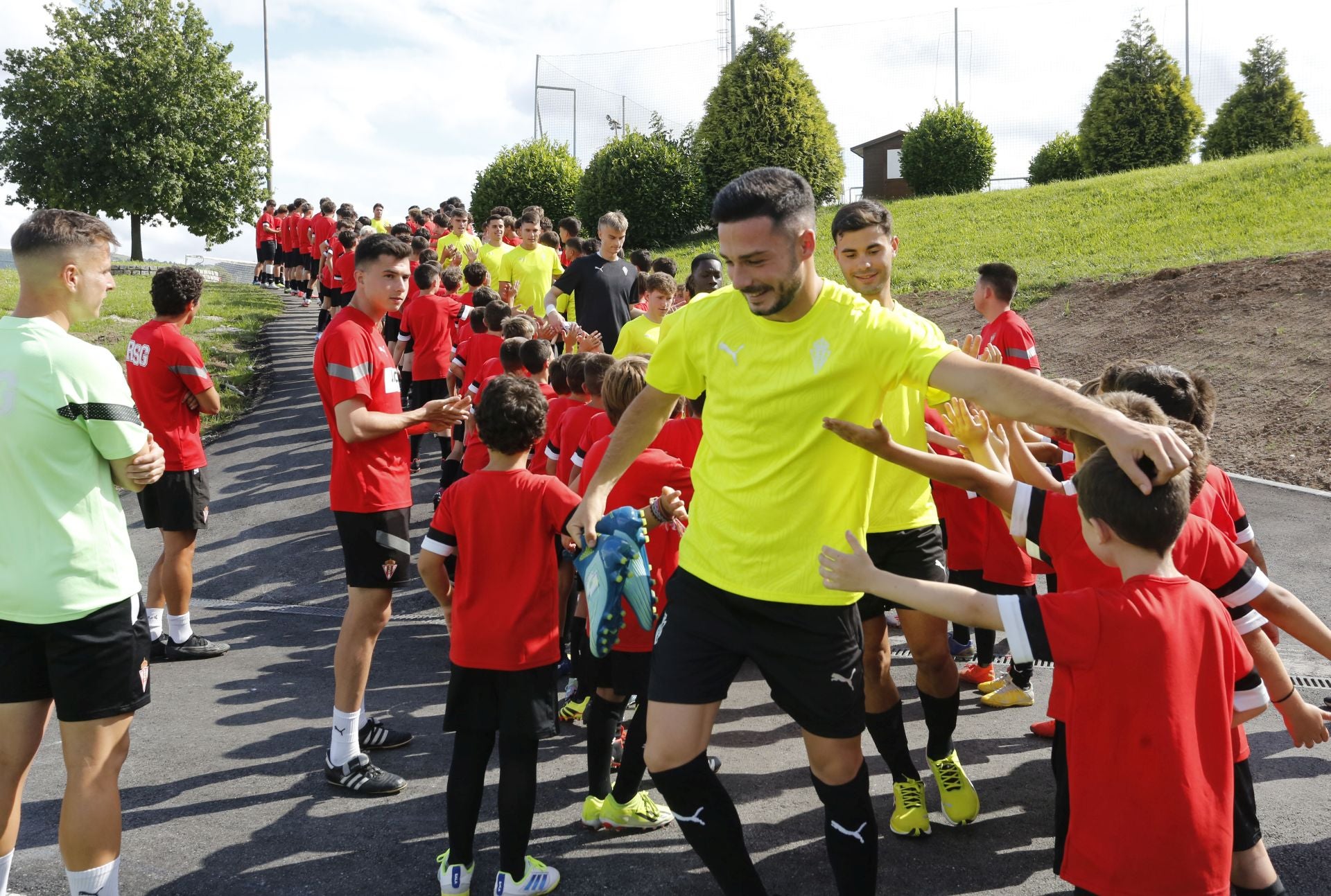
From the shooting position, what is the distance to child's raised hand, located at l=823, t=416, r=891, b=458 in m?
2.74

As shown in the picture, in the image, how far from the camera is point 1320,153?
66.5 ft

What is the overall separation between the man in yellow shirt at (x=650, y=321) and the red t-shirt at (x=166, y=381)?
279 cm

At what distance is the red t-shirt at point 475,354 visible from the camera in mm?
8156

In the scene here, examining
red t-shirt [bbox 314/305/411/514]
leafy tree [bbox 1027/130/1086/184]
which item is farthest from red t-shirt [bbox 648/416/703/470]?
leafy tree [bbox 1027/130/1086/184]

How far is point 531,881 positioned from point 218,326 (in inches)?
721

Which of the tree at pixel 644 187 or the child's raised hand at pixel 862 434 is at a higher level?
the tree at pixel 644 187

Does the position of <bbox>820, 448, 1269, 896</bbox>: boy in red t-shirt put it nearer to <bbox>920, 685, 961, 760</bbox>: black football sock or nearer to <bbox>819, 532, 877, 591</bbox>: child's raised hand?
<bbox>819, 532, 877, 591</bbox>: child's raised hand

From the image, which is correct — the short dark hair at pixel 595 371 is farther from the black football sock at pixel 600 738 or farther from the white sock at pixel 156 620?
the white sock at pixel 156 620

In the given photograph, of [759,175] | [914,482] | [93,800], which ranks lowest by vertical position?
[93,800]

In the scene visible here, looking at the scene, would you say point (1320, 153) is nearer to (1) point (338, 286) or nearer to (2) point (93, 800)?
(1) point (338, 286)

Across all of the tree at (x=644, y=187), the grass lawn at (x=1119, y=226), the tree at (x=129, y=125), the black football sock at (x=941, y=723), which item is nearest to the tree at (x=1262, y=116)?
the grass lawn at (x=1119, y=226)

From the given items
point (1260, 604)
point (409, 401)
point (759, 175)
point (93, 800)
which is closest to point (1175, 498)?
point (1260, 604)

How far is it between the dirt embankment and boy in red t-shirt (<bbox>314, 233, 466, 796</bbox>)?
8424 mm

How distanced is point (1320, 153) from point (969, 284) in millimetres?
9306
